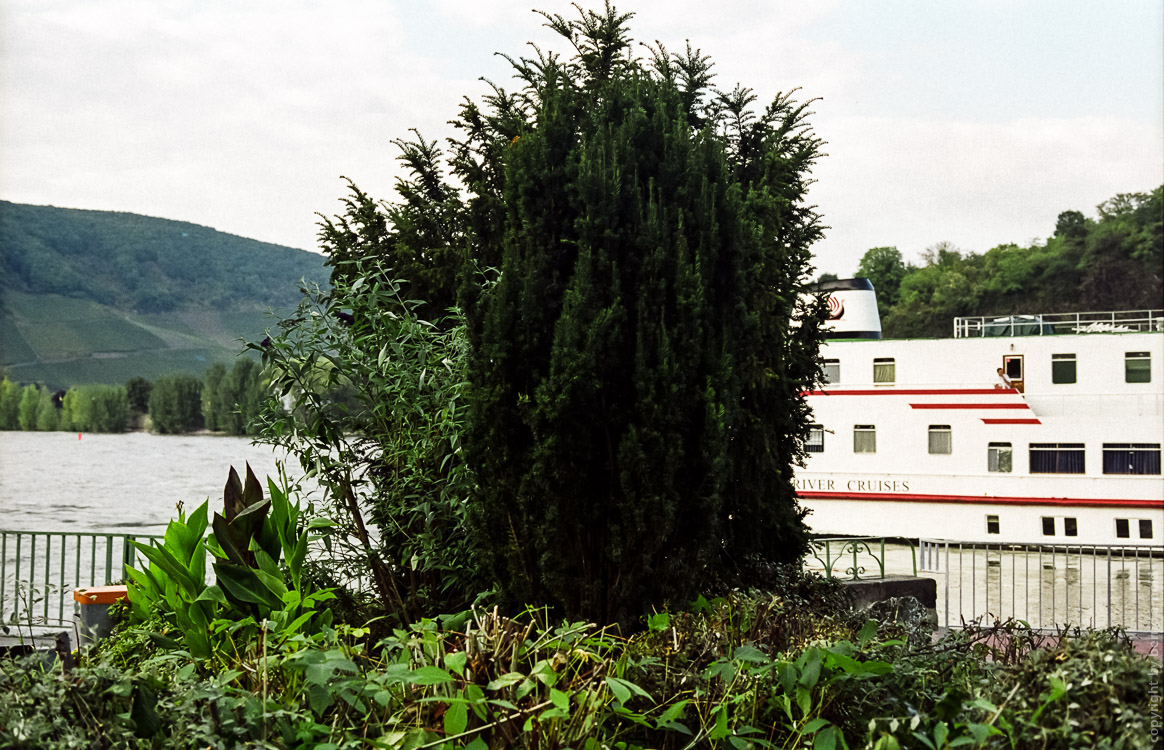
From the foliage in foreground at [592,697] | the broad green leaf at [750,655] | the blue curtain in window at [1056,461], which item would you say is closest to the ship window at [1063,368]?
the blue curtain in window at [1056,461]

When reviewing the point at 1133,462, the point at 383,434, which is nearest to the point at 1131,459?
the point at 1133,462

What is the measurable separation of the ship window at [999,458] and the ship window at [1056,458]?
1.45ft

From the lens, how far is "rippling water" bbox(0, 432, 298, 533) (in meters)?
48.5

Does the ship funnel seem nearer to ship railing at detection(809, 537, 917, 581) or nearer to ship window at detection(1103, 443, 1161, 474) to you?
ship window at detection(1103, 443, 1161, 474)

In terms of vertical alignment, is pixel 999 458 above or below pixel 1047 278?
below

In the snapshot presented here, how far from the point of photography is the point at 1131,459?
2066 centimetres

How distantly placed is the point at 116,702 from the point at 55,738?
182 millimetres

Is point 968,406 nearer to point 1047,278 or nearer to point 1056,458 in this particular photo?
point 1056,458

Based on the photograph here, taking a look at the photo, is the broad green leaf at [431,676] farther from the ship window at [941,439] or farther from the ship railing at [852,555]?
the ship window at [941,439]

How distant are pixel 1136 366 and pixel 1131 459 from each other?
1966 mm

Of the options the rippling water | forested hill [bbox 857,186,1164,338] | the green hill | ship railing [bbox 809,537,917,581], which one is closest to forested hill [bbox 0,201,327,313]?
the green hill

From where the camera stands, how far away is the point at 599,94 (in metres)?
4.64

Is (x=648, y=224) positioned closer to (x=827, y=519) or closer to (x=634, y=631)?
Result: (x=634, y=631)

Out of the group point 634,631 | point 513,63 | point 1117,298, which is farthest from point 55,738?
point 1117,298
